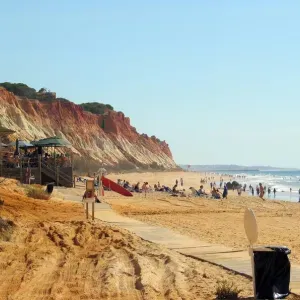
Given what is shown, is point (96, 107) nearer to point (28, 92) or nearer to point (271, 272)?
point (28, 92)

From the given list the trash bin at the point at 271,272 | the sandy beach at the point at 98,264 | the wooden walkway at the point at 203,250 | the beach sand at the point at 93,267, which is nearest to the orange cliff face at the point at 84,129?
the wooden walkway at the point at 203,250

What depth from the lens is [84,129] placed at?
9531 cm

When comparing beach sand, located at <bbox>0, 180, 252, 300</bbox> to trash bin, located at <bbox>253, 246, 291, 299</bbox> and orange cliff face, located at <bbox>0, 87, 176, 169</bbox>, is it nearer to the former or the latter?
trash bin, located at <bbox>253, 246, 291, 299</bbox>

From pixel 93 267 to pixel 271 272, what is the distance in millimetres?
3282

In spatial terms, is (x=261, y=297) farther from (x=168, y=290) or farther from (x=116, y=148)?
(x=116, y=148)

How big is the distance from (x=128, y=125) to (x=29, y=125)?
4413 centimetres

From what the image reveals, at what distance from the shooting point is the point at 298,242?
14.1 meters

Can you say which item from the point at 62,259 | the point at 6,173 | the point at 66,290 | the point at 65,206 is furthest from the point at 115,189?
the point at 66,290

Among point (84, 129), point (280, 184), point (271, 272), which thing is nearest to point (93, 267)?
point (271, 272)

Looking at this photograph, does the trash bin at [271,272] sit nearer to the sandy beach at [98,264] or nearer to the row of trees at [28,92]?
the sandy beach at [98,264]

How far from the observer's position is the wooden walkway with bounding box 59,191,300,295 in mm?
8648

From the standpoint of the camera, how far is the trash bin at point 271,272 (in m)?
6.82

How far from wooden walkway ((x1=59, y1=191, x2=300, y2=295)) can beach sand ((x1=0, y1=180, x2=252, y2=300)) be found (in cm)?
27

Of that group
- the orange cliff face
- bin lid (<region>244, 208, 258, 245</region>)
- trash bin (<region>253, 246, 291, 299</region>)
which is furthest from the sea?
bin lid (<region>244, 208, 258, 245</region>)
